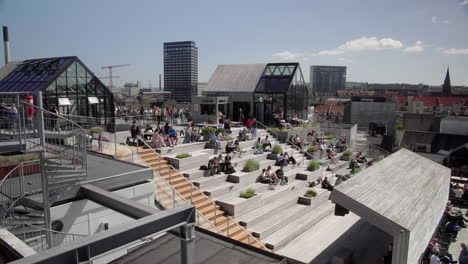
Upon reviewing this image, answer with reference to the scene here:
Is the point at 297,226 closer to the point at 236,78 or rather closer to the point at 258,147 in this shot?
the point at 258,147

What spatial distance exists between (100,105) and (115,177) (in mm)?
15035

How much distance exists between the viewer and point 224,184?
15781 mm

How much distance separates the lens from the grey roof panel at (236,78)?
28.3 metres

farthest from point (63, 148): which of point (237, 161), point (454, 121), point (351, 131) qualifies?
point (454, 121)

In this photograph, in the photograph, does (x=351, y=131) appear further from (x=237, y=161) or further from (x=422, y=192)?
(x=422, y=192)

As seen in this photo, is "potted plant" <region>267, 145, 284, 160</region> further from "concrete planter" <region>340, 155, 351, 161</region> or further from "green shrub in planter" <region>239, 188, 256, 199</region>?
"concrete planter" <region>340, 155, 351, 161</region>

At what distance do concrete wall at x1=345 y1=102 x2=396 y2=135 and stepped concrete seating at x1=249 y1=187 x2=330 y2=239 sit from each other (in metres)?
51.7

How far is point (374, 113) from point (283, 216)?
56858 mm

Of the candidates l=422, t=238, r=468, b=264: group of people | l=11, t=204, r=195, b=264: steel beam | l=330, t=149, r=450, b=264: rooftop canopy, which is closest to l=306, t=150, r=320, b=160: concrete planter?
l=330, t=149, r=450, b=264: rooftop canopy

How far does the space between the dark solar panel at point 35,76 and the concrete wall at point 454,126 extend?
5253cm

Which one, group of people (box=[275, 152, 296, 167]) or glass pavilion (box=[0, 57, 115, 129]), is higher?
glass pavilion (box=[0, 57, 115, 129])

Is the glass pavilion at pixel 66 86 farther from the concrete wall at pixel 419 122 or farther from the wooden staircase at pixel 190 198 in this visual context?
the concrete wall at pixel 419 122

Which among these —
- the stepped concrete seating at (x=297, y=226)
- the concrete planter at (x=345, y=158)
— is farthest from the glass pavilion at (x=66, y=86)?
the concrete planter at (x=345, y=158)

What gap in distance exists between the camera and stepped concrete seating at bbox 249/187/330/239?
13234mm
